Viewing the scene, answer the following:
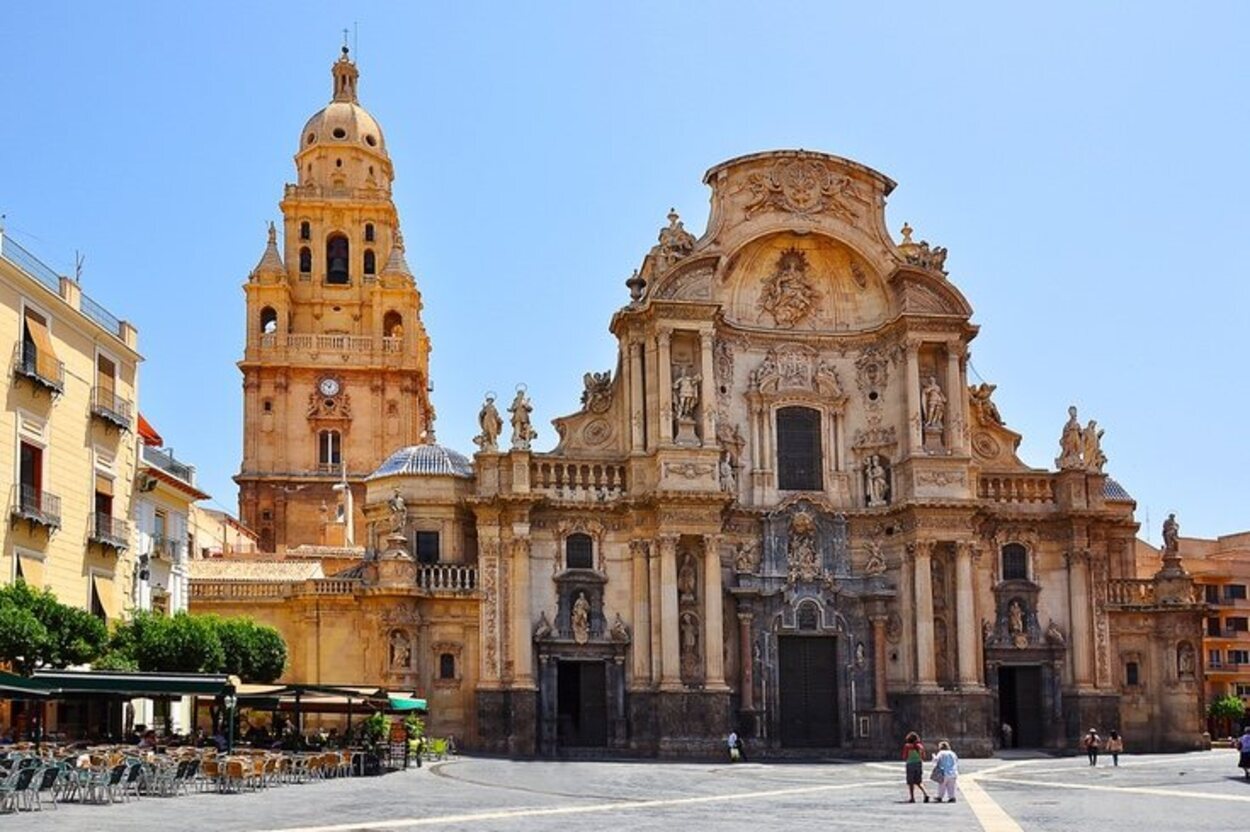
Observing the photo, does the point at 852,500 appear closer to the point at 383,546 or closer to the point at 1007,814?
the point at 383,546

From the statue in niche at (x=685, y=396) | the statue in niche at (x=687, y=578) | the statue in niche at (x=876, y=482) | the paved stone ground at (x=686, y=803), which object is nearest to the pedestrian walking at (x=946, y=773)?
the paved stone ground at (x=686, y=803)

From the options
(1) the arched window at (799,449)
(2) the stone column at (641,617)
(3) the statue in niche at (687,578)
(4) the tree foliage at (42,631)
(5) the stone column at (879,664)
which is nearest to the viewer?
(4) the tree foliage at (42,631)

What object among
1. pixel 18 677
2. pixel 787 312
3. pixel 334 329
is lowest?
pixel 18 677

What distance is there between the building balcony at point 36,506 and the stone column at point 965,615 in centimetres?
2939

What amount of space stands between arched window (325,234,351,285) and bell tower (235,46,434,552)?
58mm

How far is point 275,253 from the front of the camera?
87000 millimetres

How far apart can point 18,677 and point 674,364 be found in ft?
92.1

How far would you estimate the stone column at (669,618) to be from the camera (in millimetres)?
50906

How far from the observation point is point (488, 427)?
52.7 meters

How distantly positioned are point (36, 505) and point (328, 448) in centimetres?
4603

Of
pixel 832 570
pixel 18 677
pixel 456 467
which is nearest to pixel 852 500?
pixel 832 570

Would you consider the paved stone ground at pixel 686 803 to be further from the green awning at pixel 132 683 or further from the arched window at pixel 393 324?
the arched window at pixel 393 324

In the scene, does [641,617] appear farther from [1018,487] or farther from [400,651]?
[1018,487]

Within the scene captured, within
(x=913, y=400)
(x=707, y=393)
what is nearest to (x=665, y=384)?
(x=707, y=393)
